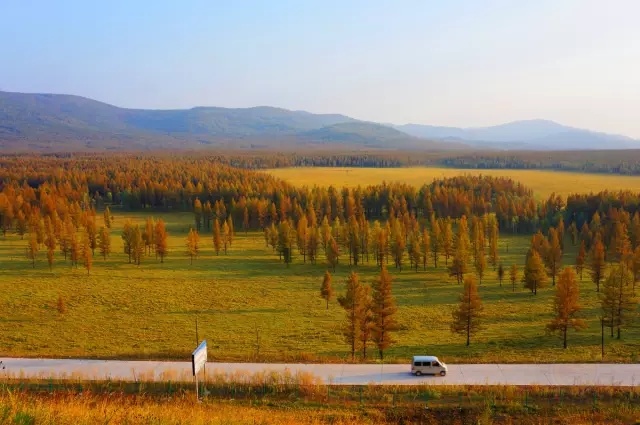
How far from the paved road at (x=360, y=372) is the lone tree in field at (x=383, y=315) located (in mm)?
7533

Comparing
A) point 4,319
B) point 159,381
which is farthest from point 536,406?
point 4,319

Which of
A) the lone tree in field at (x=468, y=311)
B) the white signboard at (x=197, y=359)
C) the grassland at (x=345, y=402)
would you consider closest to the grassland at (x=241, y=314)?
the lone tree in field at (x=468, y=311)

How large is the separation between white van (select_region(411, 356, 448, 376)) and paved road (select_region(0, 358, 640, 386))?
1.25 ft

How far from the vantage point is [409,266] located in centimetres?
8162

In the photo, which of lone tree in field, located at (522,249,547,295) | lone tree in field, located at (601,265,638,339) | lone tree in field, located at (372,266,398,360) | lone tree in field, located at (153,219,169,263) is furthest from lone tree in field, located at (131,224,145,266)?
lone tree in field, located at (601,265,638,339)

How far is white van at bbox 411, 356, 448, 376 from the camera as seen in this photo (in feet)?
92.6

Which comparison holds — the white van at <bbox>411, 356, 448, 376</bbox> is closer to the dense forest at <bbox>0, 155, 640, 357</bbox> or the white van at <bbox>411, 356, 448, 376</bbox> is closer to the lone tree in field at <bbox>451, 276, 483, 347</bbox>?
the dense forest at <bbox>0, 155, 640, 357</bbox>

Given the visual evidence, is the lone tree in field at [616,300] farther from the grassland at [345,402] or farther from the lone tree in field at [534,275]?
the grassland at [345,402]

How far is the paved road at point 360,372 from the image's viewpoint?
89.3 feet

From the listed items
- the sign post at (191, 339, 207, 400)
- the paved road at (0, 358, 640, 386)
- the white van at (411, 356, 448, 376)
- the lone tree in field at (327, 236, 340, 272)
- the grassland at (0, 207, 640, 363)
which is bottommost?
the grassland at (0, 207, 640, 363)

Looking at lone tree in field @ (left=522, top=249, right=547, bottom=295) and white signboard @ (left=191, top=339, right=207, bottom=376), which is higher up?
white signboard @ (left=191, top=339, right=207, bottom=376)

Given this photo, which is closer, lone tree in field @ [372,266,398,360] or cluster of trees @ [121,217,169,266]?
lone tree in field @ [372,266,398,360]

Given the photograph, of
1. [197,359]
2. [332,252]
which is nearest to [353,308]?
[197,359]

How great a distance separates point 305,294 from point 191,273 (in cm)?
2006
